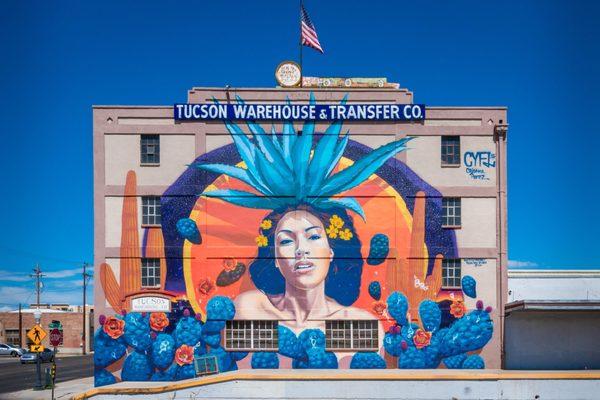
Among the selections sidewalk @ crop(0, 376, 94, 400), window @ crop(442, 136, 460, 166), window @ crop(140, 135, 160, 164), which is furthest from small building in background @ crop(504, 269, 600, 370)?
sidewalk @ crop(0, 376, 94, 400)

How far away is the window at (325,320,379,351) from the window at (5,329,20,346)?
61938 mm

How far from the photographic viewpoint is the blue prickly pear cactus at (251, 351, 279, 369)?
1163 inches

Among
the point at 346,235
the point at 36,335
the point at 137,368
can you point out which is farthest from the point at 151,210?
the point at 346,235

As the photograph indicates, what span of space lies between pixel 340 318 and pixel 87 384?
13.5 meters

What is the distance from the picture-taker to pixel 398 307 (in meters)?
29.8

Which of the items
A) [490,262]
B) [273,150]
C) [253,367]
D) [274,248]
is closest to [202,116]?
[273,150]

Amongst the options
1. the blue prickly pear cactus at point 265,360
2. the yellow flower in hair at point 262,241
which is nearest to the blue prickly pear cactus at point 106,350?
the blue prickly pear cactus at point 265,360

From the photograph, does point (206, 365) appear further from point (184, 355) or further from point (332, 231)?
point (332, 231)

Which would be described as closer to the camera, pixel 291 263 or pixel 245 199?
pixel 291 263

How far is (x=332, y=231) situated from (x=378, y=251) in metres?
2.22

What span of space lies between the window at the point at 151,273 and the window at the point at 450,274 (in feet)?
41.6

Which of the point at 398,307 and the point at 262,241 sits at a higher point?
the point at 262,241

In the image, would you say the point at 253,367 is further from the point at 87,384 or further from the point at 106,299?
the point at 87,384

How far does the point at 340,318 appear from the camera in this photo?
29.8 metres
